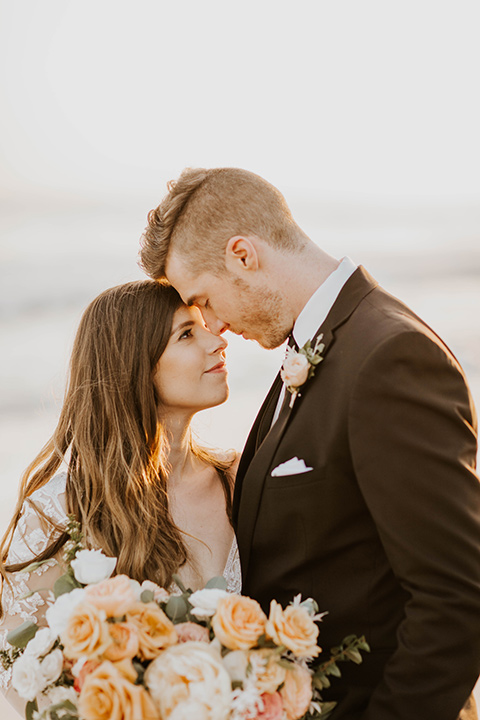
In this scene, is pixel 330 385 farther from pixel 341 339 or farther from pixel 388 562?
pixel 388 562

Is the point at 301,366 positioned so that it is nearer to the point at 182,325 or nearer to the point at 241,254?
the point at 241,254

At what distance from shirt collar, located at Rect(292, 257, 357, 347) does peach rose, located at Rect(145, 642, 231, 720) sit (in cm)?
104

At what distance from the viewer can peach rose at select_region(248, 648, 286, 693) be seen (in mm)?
1702

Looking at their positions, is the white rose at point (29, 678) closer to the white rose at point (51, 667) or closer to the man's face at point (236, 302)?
the white rose at point (51, 667)

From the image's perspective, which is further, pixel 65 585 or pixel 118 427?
pixel 118 427

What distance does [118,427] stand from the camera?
2.89 meters

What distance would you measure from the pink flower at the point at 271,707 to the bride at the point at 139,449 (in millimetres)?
965

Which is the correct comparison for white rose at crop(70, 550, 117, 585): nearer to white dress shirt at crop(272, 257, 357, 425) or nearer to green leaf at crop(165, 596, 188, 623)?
green leaf at crop(165, 596, 188, 623)

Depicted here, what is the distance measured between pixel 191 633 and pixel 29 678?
41 centimetres

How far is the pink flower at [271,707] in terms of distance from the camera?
1699 mm

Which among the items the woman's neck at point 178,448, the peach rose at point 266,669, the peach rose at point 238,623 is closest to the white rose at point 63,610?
the peach rose at point 238,623

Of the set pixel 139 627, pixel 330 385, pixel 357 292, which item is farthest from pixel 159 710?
pixel 357 292

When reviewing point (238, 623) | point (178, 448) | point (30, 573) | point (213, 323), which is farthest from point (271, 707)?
point (178, 448)

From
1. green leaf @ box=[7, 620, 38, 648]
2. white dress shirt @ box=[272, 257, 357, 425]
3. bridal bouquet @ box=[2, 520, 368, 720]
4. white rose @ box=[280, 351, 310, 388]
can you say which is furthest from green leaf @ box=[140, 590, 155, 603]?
white dress shirt @ box=[272, 257, 357, 425]
